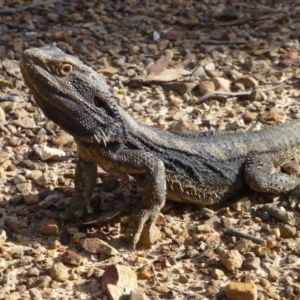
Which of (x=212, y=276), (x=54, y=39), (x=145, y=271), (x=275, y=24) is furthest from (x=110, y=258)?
(x=275, y=24)

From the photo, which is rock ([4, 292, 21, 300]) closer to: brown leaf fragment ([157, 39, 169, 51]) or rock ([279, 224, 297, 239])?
rock ([279, 224, 297, 239])

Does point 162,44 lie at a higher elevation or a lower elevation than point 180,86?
higher

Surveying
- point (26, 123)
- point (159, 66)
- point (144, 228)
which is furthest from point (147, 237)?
point (159, 66)

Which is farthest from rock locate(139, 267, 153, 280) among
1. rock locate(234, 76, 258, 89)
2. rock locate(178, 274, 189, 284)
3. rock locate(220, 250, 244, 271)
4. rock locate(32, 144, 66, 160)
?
rock locate(234, 76, 258, 89)

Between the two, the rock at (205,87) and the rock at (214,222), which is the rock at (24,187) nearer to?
the rock at (214,222)

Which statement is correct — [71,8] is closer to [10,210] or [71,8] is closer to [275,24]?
[275,24]

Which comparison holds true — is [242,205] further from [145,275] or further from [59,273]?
[59,273]

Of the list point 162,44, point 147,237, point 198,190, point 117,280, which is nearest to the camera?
point 117,280
